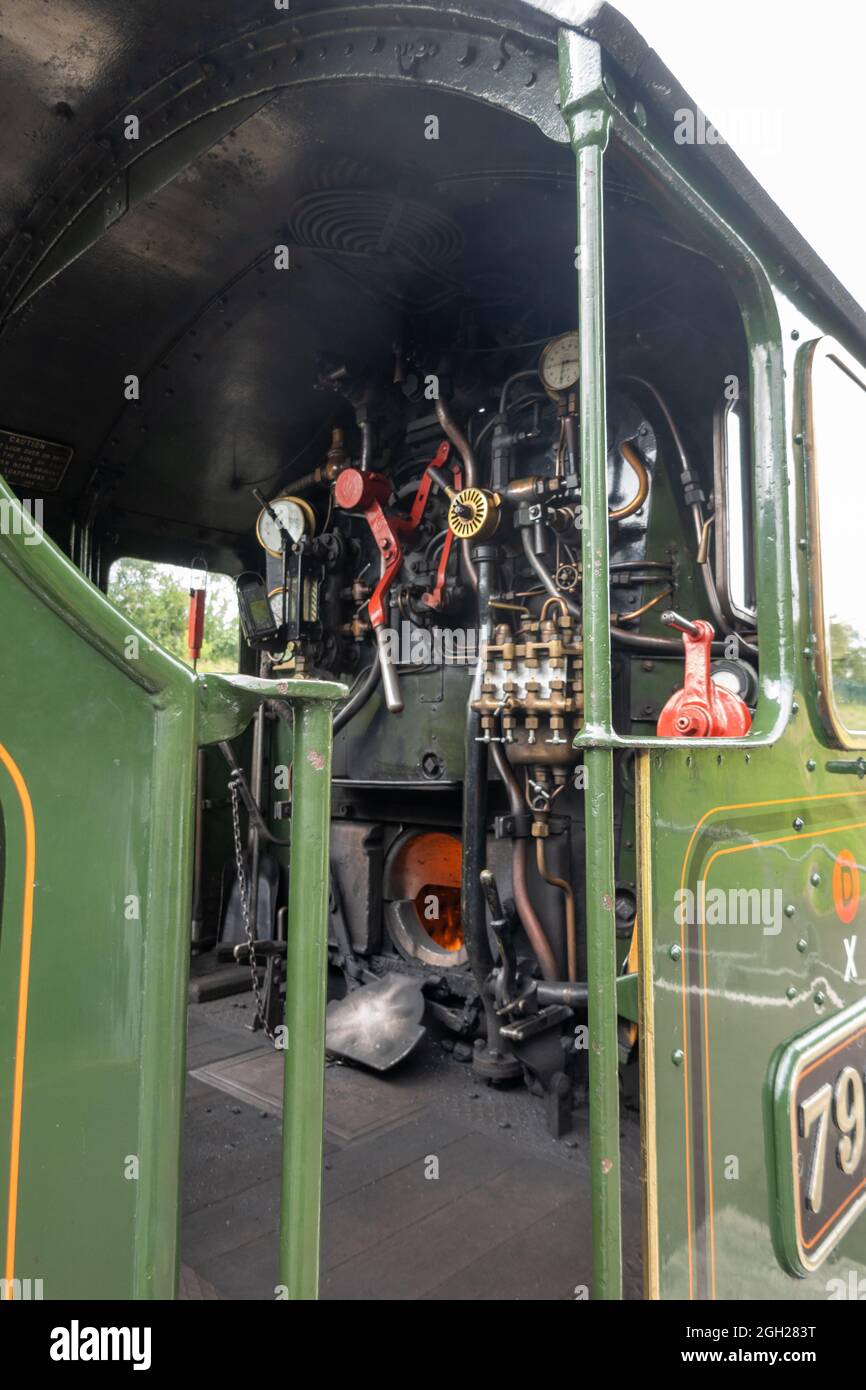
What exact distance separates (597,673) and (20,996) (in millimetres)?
816

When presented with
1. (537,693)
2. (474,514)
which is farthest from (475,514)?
(537,693)

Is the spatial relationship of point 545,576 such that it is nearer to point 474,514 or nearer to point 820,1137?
point 474,514

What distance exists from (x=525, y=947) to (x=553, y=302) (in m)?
2.08

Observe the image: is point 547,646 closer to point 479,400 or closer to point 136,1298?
point 479,400

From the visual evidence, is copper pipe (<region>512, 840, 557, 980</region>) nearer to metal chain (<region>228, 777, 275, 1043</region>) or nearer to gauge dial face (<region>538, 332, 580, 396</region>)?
metal chain (<region>228, 777, 275, 1043</region>)

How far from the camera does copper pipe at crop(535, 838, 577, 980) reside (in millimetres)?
2582

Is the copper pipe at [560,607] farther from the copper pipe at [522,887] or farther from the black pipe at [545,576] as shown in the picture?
the copper pipe at [522,887]

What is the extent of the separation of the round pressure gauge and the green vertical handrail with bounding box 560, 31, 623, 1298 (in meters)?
2.20

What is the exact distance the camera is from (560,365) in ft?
8.45

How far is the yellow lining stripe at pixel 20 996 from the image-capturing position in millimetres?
790

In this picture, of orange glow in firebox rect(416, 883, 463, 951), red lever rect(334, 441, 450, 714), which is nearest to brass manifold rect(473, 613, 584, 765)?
red lever rect(334, 441, 450, 714)

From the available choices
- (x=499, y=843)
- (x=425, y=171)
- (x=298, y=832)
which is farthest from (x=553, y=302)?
(x=298, y=832)

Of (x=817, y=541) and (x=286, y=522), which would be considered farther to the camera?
(x=286, y=522)

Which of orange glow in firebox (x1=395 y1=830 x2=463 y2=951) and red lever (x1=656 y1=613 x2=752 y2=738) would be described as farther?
orange glow in firebox (x1=395 y1=830 x2=463 y2=951)
